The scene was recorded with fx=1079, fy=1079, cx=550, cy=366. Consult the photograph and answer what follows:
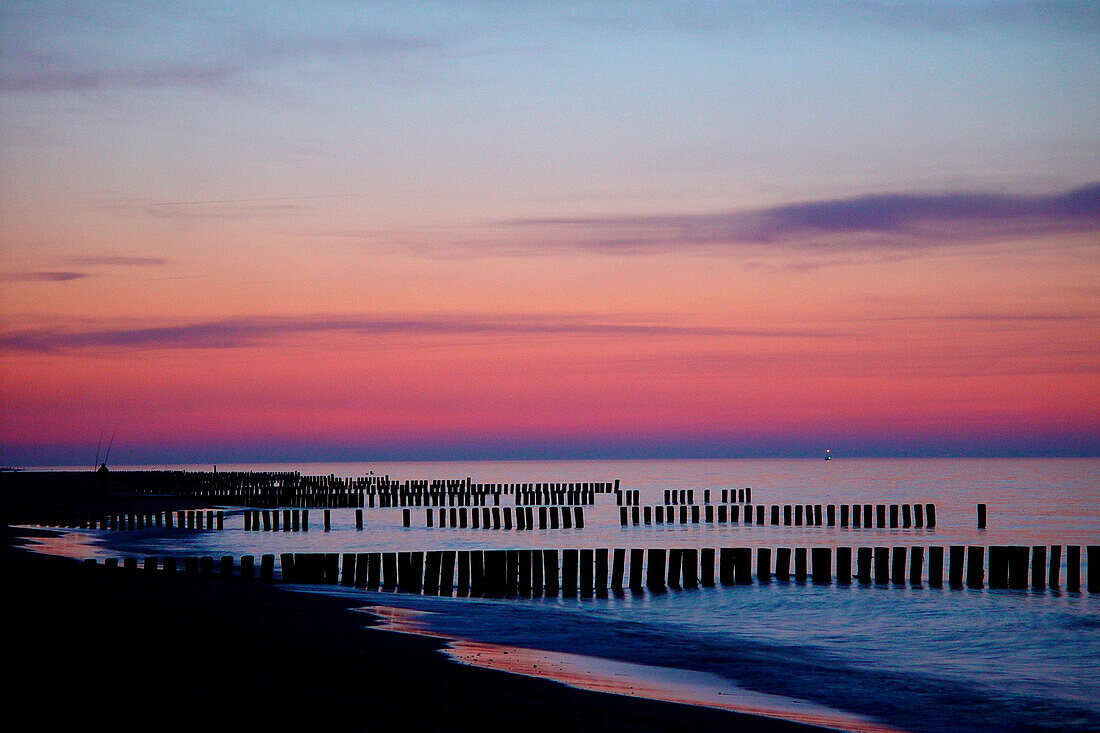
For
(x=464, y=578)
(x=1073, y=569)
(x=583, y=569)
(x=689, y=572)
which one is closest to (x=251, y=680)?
(x=464, y=578)

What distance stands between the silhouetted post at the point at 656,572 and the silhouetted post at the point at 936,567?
244 inches

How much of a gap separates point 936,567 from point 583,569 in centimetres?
951

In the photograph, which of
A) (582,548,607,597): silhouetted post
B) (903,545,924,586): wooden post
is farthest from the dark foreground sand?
(903,545,924,586): wooden post

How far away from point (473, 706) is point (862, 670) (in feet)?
23.6

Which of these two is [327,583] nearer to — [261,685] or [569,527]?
[261,685]

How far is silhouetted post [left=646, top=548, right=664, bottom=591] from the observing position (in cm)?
2198

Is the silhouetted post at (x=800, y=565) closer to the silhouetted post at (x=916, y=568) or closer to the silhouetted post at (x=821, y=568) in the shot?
the silhouetted post at (x=821, y=568)

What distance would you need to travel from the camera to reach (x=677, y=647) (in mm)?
15328

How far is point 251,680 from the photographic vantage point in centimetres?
929

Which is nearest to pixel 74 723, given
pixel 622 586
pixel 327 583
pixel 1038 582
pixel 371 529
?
pixel 327 583

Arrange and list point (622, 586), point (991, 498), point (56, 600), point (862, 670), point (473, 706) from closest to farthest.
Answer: point (473, 706), point (56, 600), point (862, 670), point (622, 586), point (991, 498)

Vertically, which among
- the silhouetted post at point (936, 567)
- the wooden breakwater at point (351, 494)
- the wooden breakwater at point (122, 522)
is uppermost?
the silhouetted post at point (936, 567)

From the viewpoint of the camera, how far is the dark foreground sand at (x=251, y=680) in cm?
794

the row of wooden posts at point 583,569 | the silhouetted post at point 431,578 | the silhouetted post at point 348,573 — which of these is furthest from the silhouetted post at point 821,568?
the silhouetted post at point 348,573
